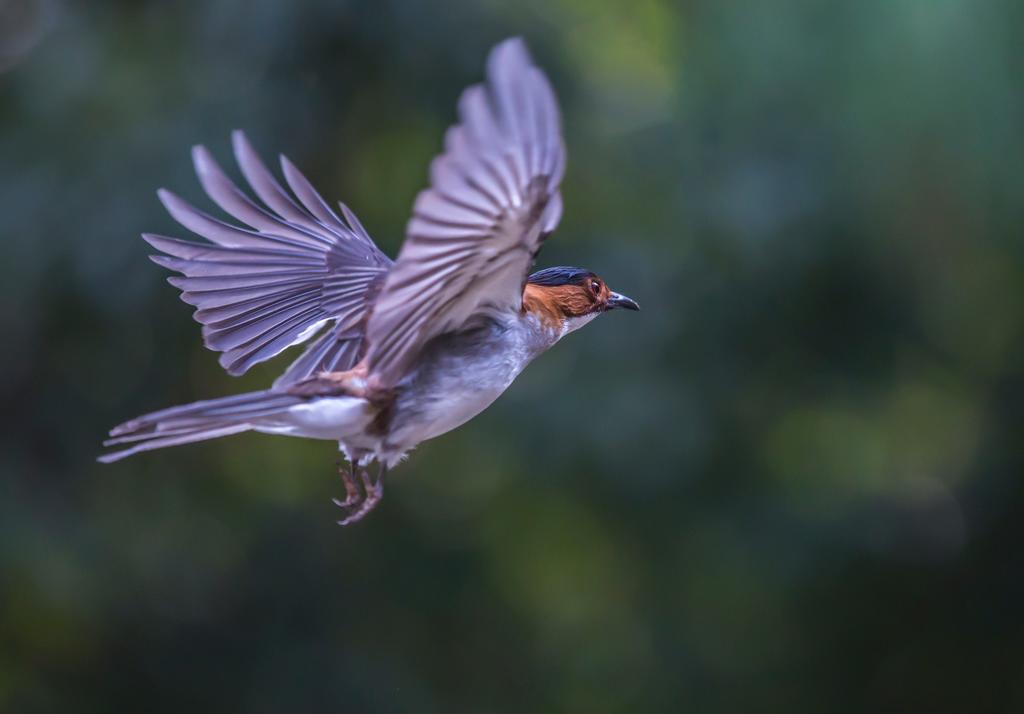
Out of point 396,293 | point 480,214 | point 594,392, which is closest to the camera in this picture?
point 480,214

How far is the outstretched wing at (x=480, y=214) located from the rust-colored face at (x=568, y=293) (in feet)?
1.52

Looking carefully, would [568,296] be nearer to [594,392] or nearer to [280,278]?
[280,278]

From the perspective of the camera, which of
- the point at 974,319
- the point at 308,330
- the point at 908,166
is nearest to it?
the point at 308,330

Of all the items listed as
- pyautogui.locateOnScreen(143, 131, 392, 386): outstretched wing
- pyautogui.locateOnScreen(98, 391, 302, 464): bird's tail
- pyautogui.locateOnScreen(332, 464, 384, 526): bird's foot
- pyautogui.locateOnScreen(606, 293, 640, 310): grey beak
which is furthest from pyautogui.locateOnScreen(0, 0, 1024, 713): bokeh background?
pyautogui.locateOnScreen(98, 391, 302, 464): bird's tail

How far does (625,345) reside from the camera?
7.36 metres

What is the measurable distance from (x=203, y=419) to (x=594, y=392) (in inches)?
173

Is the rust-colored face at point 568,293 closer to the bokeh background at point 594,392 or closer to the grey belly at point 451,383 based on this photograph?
the grey belly at point 451,383

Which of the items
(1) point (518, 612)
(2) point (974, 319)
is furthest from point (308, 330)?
(2) point (974, 319)

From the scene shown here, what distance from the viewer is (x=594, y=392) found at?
7258mm

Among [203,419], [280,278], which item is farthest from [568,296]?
[203,419]

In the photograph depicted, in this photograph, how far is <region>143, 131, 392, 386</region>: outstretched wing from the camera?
3930mm

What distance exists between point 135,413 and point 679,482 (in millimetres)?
2858

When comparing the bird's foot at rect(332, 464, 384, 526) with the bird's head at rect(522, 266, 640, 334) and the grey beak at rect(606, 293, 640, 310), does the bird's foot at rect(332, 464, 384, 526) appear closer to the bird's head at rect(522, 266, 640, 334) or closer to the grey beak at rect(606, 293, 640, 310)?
the bird's head at rect(522, 266, 640, 334)

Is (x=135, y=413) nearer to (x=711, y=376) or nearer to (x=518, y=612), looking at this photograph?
(x=518, y=612)
